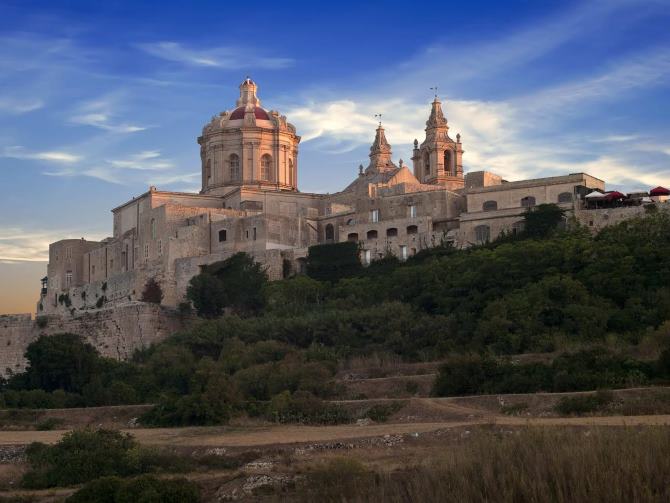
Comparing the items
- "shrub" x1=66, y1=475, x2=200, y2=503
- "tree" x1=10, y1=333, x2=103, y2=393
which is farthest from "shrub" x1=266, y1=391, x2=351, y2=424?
"tree" x1=10, y1=333, x2=103, y2=393

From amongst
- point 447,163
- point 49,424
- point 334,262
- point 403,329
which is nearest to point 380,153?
point 447,163

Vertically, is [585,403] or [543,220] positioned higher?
[543,220]

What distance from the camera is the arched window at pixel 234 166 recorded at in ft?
196

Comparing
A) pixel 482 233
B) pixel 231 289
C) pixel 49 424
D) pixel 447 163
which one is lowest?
pixel 49 424

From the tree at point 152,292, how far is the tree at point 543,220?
15462 mm

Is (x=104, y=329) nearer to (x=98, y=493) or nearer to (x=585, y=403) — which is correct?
(x=585, y=403)

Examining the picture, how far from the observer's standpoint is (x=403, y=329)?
4184cm

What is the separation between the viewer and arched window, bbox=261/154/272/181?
59688 mm

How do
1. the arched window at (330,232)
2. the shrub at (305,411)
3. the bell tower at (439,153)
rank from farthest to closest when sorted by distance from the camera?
the bell tower at (439,153) < the arched window at (330,232) < the shrub at (305,411)

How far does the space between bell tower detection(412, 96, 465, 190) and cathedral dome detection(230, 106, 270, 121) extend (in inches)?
300

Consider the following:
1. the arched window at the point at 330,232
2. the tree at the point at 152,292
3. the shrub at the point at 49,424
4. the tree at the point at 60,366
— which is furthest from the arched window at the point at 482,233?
the shrub at the point at 49,424

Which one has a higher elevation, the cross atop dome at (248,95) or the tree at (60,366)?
the cross atop dome at (248,95)

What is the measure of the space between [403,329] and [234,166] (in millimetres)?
20524

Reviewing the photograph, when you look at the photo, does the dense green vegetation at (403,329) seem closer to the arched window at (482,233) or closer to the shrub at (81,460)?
the arched window at (482,233)
